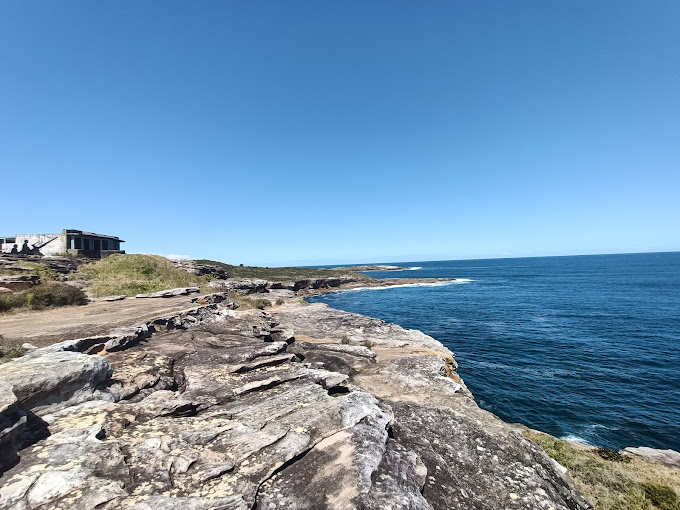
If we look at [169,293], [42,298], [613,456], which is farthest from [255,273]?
[613,456]

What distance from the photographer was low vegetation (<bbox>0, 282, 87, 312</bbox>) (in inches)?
887

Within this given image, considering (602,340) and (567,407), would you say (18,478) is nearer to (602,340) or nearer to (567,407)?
(567,407)

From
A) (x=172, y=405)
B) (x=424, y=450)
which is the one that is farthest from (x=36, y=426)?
(x=424, y=450)

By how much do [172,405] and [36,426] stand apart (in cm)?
312

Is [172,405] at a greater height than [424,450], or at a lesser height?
greater

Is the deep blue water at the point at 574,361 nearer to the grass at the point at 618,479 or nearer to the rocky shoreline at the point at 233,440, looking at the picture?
the grass at the point at 618,479

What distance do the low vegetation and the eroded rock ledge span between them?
14730 millimetres

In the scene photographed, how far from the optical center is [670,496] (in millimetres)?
11938

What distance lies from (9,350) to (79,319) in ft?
29.1

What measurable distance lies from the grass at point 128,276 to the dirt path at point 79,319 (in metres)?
6.98

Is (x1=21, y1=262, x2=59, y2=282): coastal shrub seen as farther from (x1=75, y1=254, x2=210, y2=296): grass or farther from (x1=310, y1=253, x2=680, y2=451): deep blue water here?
(x1=310, y1=253, x2=680, y2=451): deep blue water

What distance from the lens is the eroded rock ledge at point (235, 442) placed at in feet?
21.6

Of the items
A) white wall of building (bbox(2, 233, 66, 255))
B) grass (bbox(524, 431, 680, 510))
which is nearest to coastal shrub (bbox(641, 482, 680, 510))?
grass (bbox(524, 431, 680, 510))

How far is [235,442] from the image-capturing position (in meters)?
8.30
